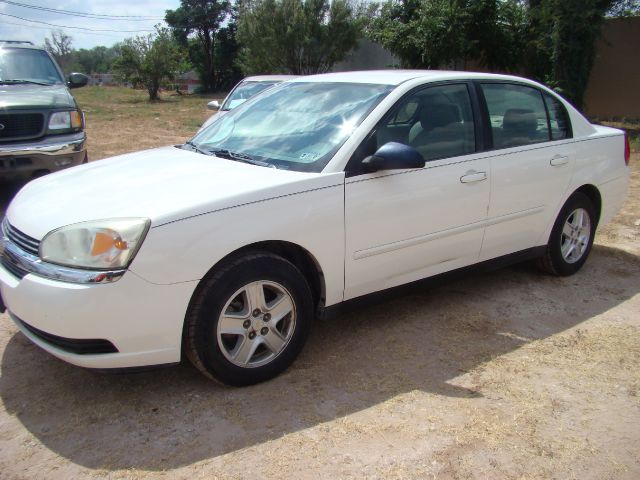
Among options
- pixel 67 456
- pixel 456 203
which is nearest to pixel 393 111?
pixel 456 203

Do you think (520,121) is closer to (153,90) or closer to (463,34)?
(463,34)

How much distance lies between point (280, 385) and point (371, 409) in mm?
523

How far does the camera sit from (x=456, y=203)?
12.6 feet

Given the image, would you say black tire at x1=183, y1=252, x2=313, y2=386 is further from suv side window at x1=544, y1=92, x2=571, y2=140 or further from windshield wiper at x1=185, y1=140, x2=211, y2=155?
suv side window at x1=544, y1=92, x2=571, y2=140

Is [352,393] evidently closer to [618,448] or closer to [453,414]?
[453,414]

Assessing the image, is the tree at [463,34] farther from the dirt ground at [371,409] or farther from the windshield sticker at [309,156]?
the windshield sticker at [309,156]

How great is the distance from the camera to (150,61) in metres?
32.7

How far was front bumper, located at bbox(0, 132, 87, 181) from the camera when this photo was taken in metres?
6.20

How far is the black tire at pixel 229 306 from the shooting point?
288 centimetres

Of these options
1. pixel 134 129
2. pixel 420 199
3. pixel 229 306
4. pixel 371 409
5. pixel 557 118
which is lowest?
pixel 134 129

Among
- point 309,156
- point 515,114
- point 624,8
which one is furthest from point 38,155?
point 624,8

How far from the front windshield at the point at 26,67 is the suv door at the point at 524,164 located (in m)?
5.83

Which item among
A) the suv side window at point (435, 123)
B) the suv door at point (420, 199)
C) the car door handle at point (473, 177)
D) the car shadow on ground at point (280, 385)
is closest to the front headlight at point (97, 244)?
the car shadow on ground at point (280, 385)

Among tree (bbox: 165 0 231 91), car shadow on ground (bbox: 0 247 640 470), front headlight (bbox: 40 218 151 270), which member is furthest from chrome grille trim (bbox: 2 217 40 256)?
tree (bbox: 165 0 231 91)
